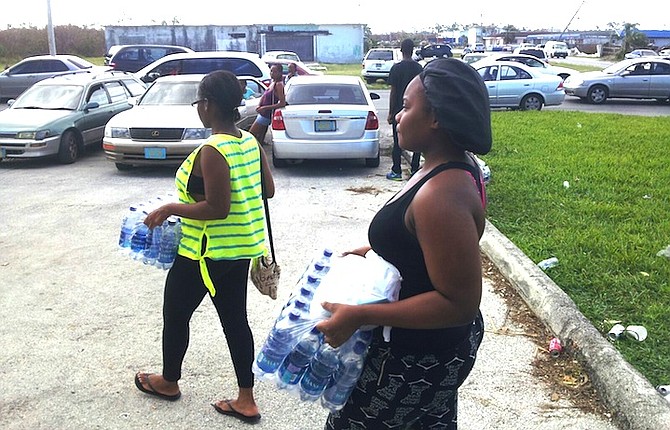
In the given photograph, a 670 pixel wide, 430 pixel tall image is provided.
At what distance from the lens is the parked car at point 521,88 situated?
739 inches

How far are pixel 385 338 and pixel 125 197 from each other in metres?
7.46

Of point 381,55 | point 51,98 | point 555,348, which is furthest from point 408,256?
point 381,55

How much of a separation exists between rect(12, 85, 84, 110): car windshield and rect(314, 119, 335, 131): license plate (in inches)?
188

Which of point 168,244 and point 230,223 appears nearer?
point 230,223

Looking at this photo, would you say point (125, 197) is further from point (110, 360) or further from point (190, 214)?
point (190, 214)

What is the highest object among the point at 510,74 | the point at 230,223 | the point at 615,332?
the point at 510,74

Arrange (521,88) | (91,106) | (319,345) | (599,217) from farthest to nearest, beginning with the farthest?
(521,88) < (91,106) < (599,217) < (319,345)

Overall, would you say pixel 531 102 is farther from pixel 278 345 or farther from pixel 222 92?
pixel 278 345

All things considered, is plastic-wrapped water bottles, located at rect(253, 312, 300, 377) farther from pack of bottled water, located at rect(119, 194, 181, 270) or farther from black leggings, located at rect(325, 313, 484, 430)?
pack of bottled water, located at rect(119, 194, 181, 270)

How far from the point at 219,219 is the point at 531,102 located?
17396mm

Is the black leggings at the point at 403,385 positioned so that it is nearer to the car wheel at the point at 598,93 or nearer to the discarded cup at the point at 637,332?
the discarded cup at the point at 637,332

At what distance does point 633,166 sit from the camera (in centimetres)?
919

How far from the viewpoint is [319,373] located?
2068mm

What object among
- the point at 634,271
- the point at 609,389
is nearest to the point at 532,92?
the point at 634,271
